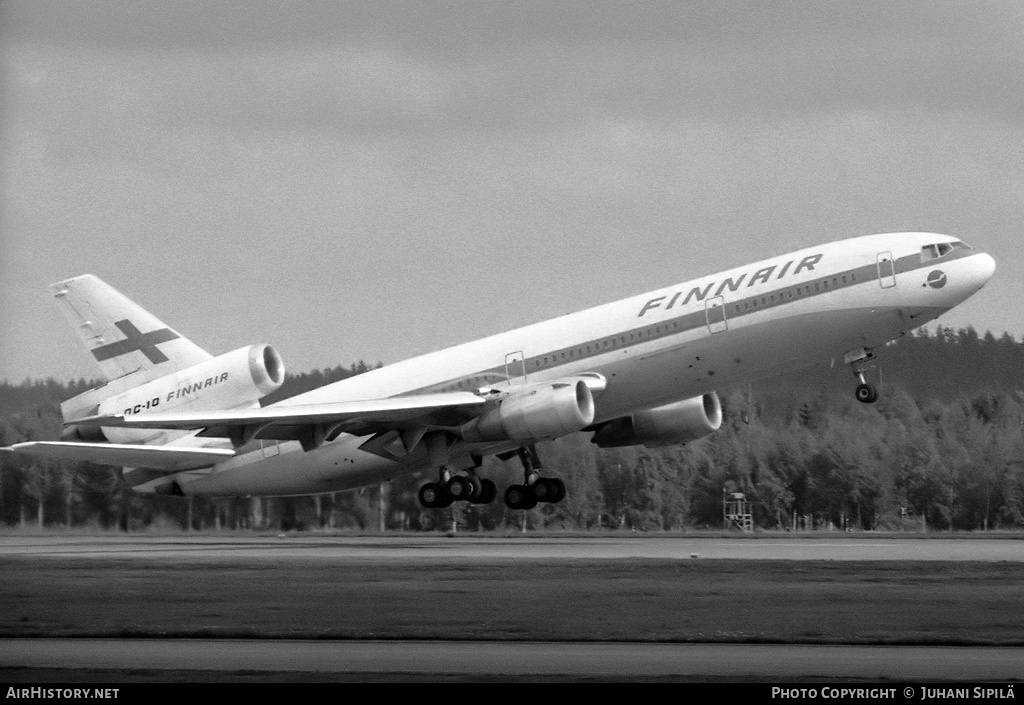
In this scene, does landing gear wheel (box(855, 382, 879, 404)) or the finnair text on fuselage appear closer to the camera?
the finnair text on fuselage

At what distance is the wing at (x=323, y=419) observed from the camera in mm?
45531

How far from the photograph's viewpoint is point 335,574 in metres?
32.6

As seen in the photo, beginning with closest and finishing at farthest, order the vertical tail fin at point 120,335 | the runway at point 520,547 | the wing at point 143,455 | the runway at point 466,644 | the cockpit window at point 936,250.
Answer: the runway at point 466,644
the runway at point 520,547
the cockpit window at point 936,250
the wing at point 143,455
the vertical tail fin at point 120,335

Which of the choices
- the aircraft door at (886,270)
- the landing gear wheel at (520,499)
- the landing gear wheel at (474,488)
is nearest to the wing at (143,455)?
the landing gear wheel at (474,488)

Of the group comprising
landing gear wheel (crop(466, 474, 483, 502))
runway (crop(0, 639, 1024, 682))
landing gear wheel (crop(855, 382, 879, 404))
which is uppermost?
landing gear wheel (crop(855, 382, 879, 404))

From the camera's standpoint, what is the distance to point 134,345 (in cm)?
5359

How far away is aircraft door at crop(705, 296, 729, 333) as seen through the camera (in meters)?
42.8

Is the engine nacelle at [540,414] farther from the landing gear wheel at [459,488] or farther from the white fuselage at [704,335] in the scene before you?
the landing gear wheel at [459,488]

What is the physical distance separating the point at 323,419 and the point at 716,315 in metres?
12.8

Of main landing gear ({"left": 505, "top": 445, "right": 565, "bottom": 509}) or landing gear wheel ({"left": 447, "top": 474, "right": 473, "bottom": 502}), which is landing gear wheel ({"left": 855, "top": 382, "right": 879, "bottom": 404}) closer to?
main landing gear ({"left": 505, "top": 445, "right": 565, "bottom": 509})

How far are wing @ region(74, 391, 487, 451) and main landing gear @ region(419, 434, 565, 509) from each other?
1484 mm

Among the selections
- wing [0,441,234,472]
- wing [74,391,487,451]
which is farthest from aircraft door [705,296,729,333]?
wing [0,441,234,472]

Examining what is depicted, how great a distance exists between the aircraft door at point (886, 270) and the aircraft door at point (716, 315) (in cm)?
452

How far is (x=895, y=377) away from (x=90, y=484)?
105 feet
